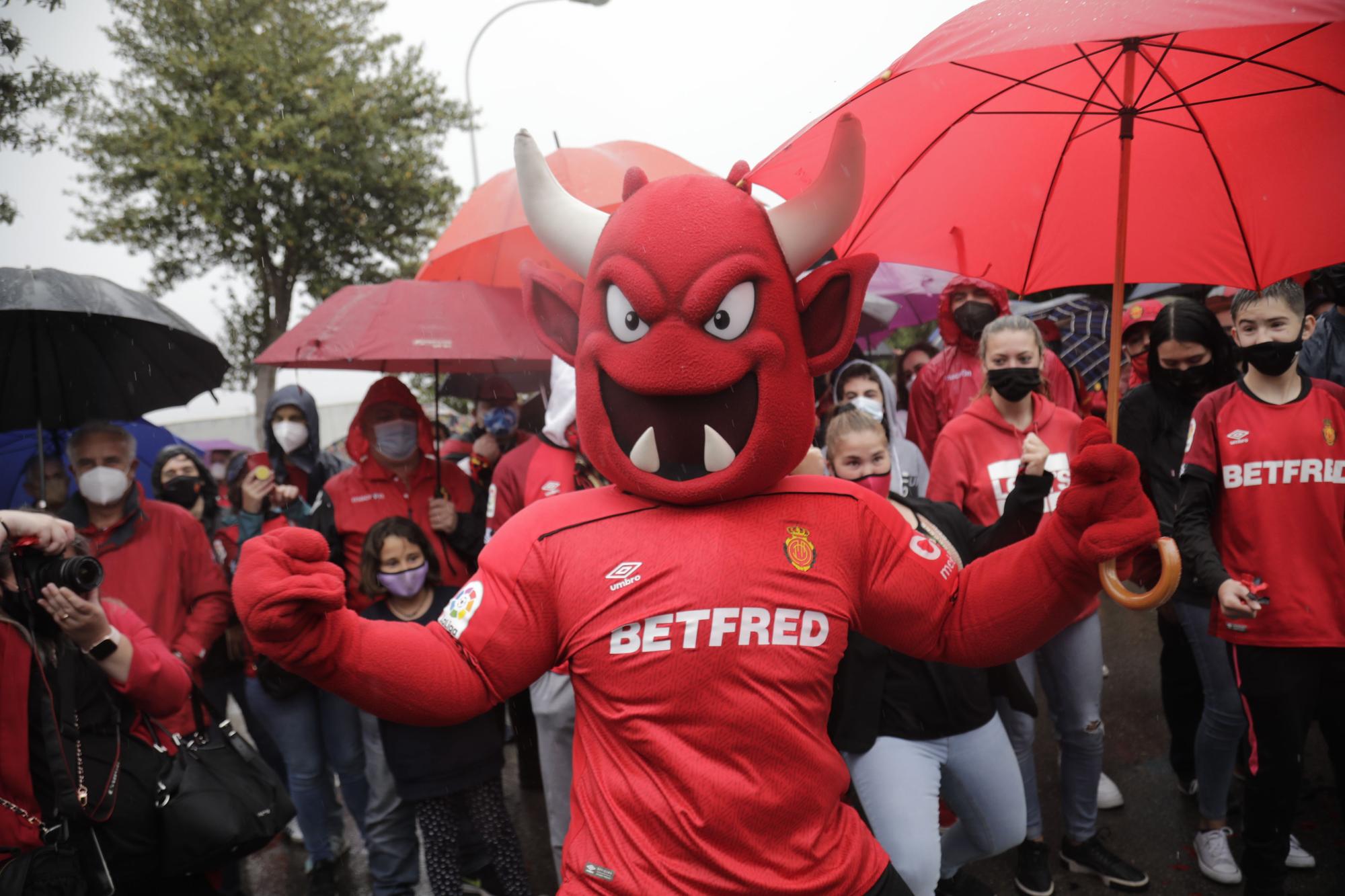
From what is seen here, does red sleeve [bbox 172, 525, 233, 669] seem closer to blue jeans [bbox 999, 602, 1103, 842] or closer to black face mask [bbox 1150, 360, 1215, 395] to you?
blue jeans [bbox 999, 602, 1103, 842]

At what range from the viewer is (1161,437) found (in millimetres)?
3908

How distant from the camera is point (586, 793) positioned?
196 centimetres

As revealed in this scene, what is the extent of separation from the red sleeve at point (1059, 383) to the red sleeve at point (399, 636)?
3.20m

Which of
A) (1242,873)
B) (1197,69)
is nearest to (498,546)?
(1197,69)

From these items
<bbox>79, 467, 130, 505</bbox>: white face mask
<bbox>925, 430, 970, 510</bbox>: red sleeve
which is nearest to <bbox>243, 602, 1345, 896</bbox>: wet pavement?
<bbox>925, 430, 970, 510</bbox>: red sleeve

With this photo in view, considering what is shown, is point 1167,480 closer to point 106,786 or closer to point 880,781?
point 880,781

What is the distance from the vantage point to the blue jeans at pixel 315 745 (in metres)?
4.02

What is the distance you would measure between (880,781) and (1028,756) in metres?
1.11

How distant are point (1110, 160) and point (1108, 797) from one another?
9.80 feet

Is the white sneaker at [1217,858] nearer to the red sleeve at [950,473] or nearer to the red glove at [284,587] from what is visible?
the red sleeve at [950,473]

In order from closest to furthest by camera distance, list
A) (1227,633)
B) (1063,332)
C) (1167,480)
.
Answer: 1. (1227,633)
2. (1167,480)
3. (1063,332)

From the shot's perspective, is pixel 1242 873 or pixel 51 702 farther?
pixel 1242 873

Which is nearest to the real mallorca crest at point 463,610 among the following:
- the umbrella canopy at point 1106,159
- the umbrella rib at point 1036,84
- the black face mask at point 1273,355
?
the umbrella canopy at point 1106,159

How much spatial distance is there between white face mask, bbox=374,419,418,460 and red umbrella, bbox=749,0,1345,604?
235 cm
